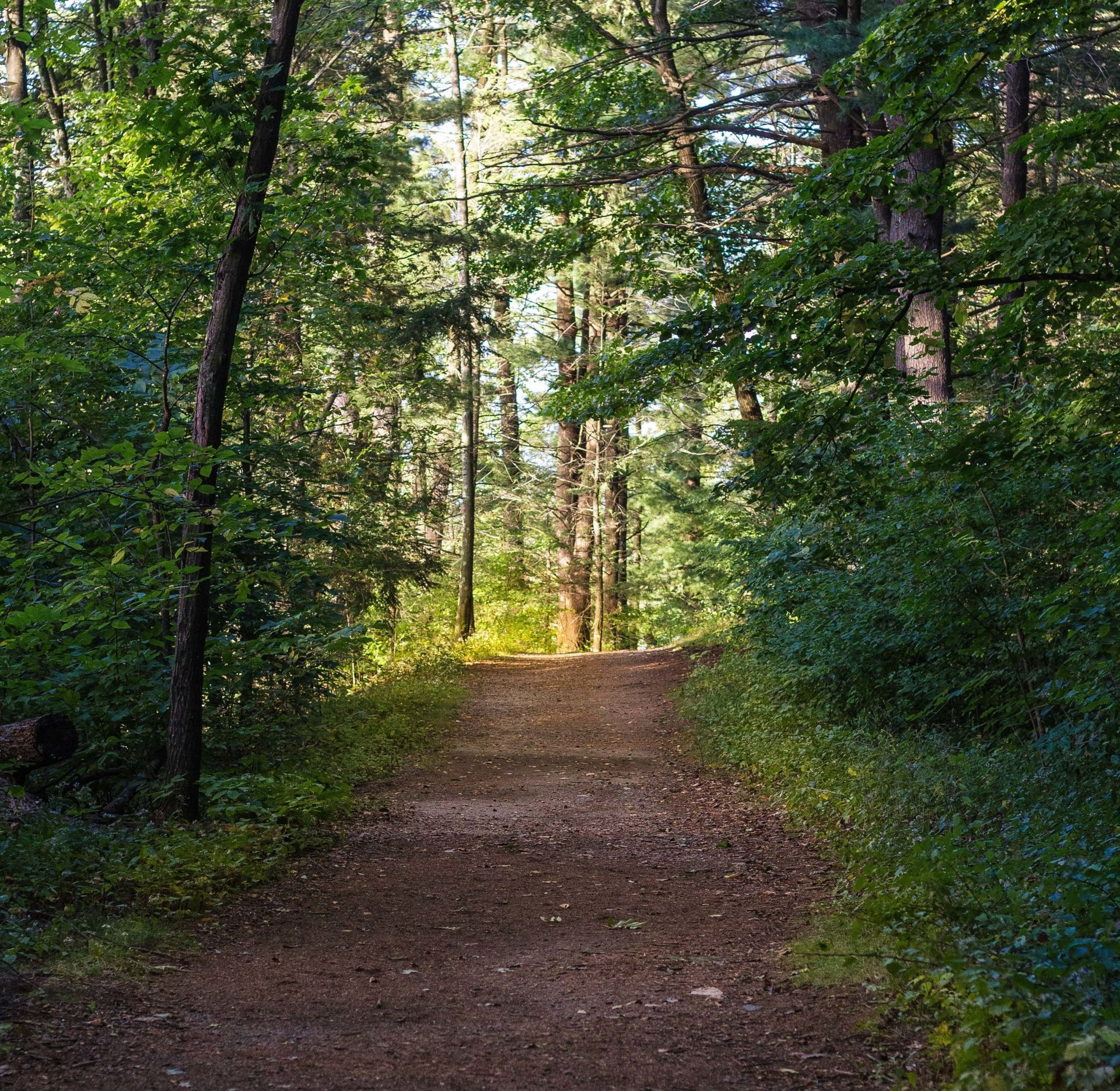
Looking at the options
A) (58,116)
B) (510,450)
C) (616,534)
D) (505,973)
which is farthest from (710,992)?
(510,450)

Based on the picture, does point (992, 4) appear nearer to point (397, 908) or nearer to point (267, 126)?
point (267, 126)

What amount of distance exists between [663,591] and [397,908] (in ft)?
71.0

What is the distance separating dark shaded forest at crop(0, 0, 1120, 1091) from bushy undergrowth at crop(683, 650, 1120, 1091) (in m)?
0.03

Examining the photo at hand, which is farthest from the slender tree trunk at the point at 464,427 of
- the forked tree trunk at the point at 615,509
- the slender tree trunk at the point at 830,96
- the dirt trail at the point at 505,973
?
the dirt trail at the point at 505,973

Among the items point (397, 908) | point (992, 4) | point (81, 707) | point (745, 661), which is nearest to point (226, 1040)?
point (397, 908)

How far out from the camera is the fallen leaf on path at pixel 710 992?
4.68 meters

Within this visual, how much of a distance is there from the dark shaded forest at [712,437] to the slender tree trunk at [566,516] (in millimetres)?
11137

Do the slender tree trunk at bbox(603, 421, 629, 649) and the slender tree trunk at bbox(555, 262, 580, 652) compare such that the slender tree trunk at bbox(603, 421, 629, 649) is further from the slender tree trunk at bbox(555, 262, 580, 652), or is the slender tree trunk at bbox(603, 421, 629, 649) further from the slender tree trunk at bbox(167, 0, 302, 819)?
the slender tree trunk at bbox(167, 0, 302, 819)

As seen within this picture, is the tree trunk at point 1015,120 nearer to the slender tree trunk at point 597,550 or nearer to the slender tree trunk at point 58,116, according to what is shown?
the slender tree trunk at point 58,116

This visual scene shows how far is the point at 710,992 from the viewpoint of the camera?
475 cm

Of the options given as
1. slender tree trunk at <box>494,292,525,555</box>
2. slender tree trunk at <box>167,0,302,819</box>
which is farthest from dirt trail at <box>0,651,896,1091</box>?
slender tree trunk at <box>494,292,525,555</box>

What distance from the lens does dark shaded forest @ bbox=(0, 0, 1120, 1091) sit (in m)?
6.00

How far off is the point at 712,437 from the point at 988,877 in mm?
6625

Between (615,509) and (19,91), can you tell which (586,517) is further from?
(19,91)
